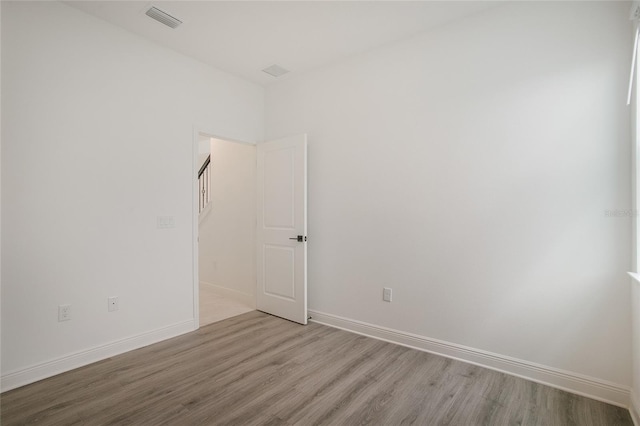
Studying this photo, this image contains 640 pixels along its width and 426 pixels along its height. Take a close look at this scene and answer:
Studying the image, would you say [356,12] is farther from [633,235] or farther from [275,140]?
[633,235]

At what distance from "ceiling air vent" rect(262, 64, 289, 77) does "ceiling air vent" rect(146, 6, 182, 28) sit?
106cm

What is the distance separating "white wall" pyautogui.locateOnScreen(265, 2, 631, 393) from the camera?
2082 mm

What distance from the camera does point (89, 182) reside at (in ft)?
8.52

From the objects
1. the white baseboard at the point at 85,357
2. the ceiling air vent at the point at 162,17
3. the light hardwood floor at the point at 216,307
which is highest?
the ceiling air vent at the point at 162,17

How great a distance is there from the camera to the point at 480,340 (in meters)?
2.52

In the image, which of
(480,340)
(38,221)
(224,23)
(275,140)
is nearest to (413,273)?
(480,340)

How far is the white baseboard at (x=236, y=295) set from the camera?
420 centimetres

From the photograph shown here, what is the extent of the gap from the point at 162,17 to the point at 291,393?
3113 millimetres

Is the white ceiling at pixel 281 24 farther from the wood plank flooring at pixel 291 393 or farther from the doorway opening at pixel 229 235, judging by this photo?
the wood plank flooring at pixel 291 393

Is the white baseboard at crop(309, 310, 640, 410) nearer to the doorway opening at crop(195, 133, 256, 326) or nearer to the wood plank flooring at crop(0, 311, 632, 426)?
the wood plank flooring at crop(0, 311, 632, 426)

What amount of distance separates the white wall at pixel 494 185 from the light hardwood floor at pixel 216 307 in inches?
51.9

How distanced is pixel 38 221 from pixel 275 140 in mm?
2302

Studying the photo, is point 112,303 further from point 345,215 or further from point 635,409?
point 635,409

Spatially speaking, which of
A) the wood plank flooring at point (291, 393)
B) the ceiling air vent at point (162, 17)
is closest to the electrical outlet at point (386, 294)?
the wood plank flooring at point (291, 393)
